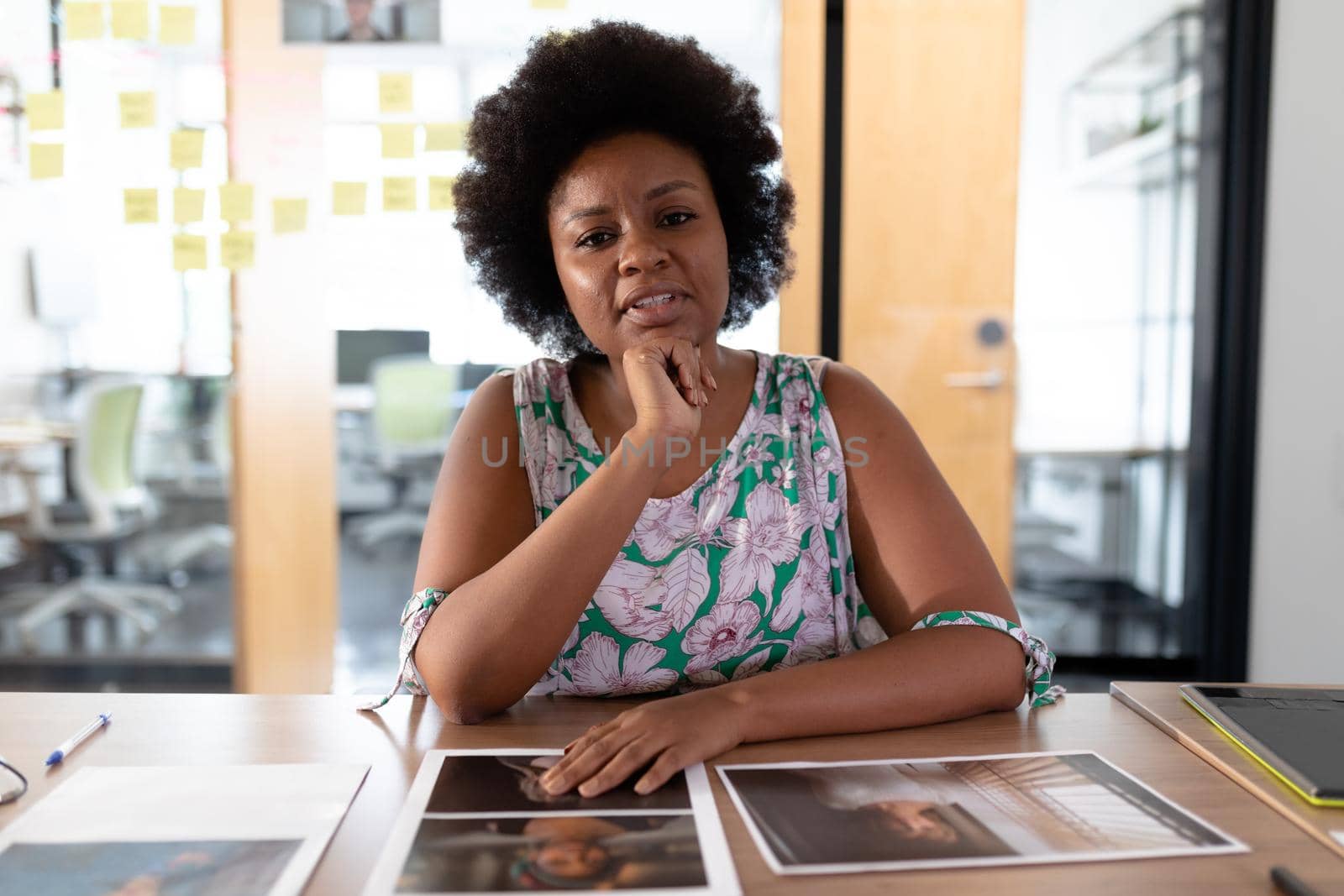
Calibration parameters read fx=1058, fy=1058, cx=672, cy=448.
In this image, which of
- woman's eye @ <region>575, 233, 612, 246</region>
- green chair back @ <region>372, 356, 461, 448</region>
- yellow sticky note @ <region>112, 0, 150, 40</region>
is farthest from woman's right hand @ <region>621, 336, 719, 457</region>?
green chair back @ <region>372, 356, 461, 448</region>

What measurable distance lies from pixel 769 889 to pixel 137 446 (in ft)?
9.70

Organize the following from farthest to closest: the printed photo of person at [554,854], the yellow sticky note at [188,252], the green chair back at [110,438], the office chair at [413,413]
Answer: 1. the office chair at [413,413]
2. the green chair back at [110,438]
3. the yellow sticky note at [188,252]
4. the printed photo of person at [554,854]

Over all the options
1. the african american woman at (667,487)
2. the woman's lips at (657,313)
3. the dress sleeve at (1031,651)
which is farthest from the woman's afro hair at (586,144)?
the dress sleeve at (1031,651)

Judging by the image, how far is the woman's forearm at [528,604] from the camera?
3.28 feet

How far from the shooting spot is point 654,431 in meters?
1.14

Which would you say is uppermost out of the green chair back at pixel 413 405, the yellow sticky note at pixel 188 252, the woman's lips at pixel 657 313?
the yellow sticky note at pixel 188 252

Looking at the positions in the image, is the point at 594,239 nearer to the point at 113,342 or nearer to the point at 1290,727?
the point at 1290,727

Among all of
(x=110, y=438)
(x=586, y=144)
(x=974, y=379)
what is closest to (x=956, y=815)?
(x=586, y=144)

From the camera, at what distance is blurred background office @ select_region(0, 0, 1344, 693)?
2.51m

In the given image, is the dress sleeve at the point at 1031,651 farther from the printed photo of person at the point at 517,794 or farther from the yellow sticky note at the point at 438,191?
the yellow sticky note at the point at 438,191

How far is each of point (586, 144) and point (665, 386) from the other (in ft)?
1.20

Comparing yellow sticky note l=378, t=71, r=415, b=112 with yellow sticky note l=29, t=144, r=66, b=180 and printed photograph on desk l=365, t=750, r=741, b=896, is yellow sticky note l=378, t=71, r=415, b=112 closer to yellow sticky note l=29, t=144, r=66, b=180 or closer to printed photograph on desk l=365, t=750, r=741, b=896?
yellow sticky note l=29, t=144, r=66, b=180

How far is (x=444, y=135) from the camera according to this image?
2674 millimetres

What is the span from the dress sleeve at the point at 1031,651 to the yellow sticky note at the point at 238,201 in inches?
86.9
